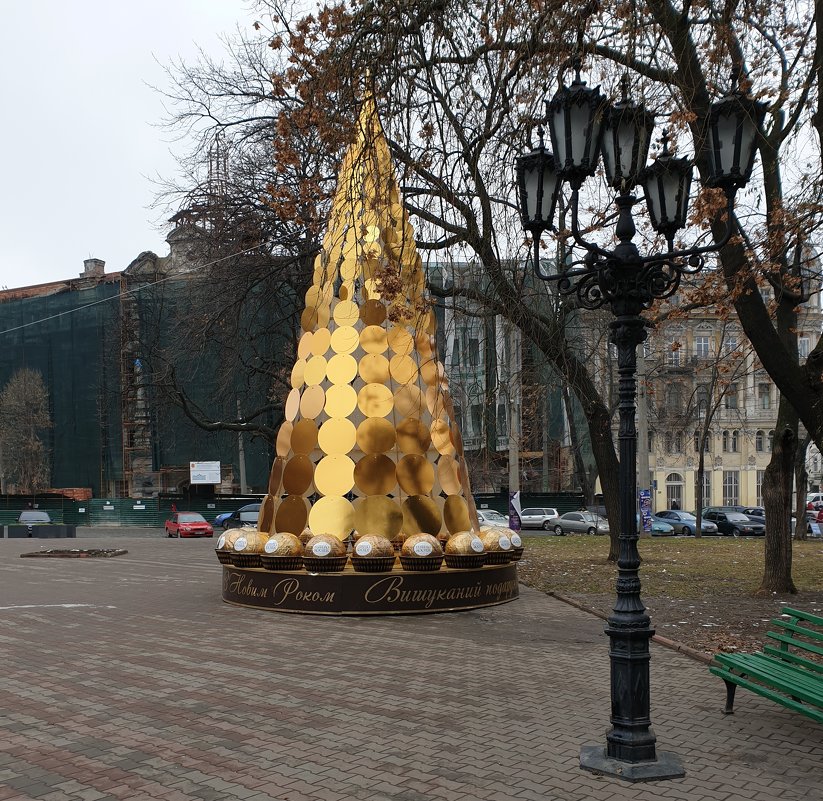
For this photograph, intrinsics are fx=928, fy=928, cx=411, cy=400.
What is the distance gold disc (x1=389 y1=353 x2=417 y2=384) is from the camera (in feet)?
47.6

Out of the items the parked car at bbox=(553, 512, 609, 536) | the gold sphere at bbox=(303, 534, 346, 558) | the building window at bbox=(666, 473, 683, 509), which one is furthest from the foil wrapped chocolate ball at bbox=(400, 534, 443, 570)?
the building window at bbox=(666, 473, 683, 509)

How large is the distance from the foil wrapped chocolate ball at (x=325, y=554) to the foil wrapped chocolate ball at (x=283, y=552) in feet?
0.47

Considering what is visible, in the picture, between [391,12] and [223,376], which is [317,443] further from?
[223,376]

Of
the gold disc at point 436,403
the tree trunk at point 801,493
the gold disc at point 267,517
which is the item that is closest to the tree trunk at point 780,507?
the gold disc at point 436,403

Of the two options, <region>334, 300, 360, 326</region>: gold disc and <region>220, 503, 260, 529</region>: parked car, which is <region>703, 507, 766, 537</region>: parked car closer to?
<region>220, 503, 260, 529</region>: parked car

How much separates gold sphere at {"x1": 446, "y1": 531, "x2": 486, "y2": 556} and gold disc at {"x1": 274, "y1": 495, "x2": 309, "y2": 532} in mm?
2205

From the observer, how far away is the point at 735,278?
12375mm

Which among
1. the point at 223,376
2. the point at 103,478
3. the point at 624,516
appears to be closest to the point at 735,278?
the point at 624,516

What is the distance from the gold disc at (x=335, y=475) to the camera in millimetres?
13789

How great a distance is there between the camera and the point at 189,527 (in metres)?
42.9

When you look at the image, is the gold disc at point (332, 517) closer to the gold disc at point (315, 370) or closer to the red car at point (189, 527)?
the gold disc at point (315, 370)

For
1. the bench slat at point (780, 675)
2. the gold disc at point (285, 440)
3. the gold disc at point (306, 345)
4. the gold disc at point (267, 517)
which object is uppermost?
the gold disc at point (306, 345)

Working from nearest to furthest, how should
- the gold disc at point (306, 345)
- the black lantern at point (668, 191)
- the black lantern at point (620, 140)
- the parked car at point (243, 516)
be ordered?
the black lantern at point (620, 140) → the black lantern at point (668, 191) → the gold disc at point (306, 345) → the parked car at point (243, 516)

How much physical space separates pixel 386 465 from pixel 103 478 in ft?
158
